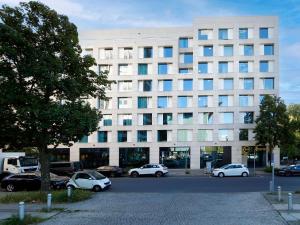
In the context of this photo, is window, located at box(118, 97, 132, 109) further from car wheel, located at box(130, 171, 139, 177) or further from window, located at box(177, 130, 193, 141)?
car wheel, located at box(130, 171, 139, 177)

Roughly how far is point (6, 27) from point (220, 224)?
46.6ft

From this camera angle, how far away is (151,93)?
2549 inches

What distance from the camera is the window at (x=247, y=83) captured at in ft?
208

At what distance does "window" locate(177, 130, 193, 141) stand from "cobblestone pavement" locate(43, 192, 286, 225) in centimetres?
3851

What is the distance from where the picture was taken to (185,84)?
212 feet

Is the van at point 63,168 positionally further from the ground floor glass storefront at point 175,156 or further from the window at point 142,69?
the window at point 142,69

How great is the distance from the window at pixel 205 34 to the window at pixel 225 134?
1400 cm

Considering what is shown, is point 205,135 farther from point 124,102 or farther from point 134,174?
point 134,174

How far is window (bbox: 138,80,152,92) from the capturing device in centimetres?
6512

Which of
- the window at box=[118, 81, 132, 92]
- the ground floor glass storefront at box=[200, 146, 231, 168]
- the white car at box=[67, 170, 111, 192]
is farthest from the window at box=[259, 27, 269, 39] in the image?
the white car at box=[67, 170, 111, 192]

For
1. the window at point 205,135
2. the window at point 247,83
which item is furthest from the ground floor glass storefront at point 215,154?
the window at point 247,83

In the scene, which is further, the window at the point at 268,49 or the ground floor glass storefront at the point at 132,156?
the ground floor glass storefront at the point at 132,156

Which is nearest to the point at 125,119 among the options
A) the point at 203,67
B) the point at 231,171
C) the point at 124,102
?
the point at 124,102

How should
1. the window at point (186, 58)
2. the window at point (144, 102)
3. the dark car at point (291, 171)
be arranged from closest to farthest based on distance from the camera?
the dark car at point (291, 171) → the window at point (144, 102) → the window at point (186, 58)
